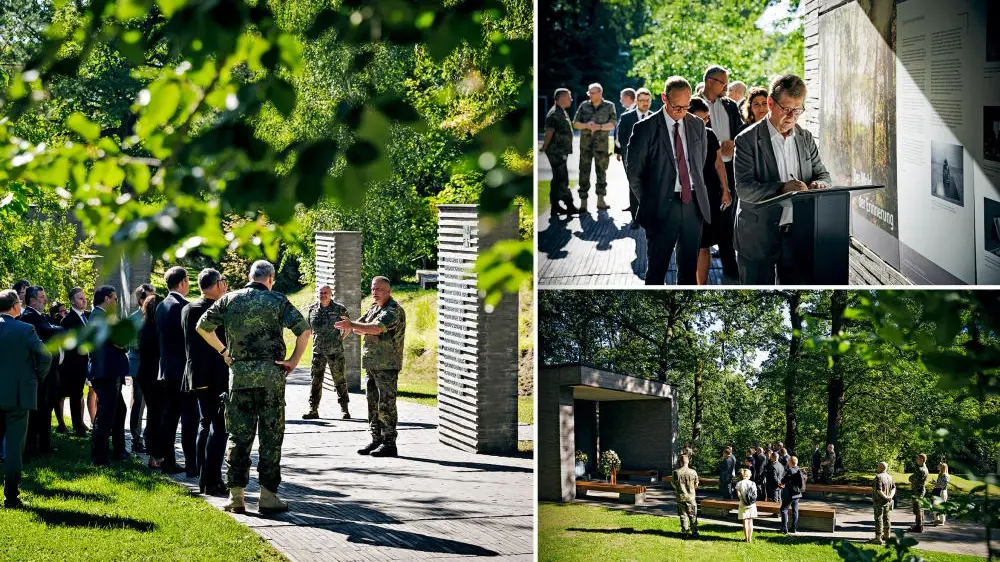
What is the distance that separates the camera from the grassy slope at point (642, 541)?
6.00 m

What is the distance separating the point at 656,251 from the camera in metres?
6.16

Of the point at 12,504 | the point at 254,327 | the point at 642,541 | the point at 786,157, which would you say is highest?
the point at 786,157

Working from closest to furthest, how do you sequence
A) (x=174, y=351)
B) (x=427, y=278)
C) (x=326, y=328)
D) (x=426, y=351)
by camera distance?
1. (x=174, y=351)
2. (x=326, y=328)
3. (x=426, y=351)
4. (x=427, y=278)

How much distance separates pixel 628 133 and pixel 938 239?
5.19ft

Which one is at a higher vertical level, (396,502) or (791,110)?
(791,110)

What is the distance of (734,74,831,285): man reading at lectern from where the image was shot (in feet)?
19.4

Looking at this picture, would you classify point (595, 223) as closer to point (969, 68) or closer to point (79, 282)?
point (969, 68)

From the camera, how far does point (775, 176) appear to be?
236 inches

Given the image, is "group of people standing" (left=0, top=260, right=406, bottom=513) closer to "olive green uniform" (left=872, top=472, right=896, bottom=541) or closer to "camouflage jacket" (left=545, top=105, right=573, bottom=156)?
"camouflage jacket" (left=545, top=105, right=573, bottom=156)

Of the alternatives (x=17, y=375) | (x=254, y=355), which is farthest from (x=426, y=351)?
(x=254, y=355)

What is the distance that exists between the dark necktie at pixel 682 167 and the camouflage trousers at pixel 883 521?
1.78 metres

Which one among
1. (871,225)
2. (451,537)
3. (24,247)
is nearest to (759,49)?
(871,225)

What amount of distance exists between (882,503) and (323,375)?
1022 cm

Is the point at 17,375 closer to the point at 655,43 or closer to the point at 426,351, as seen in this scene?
the point at 655,43
